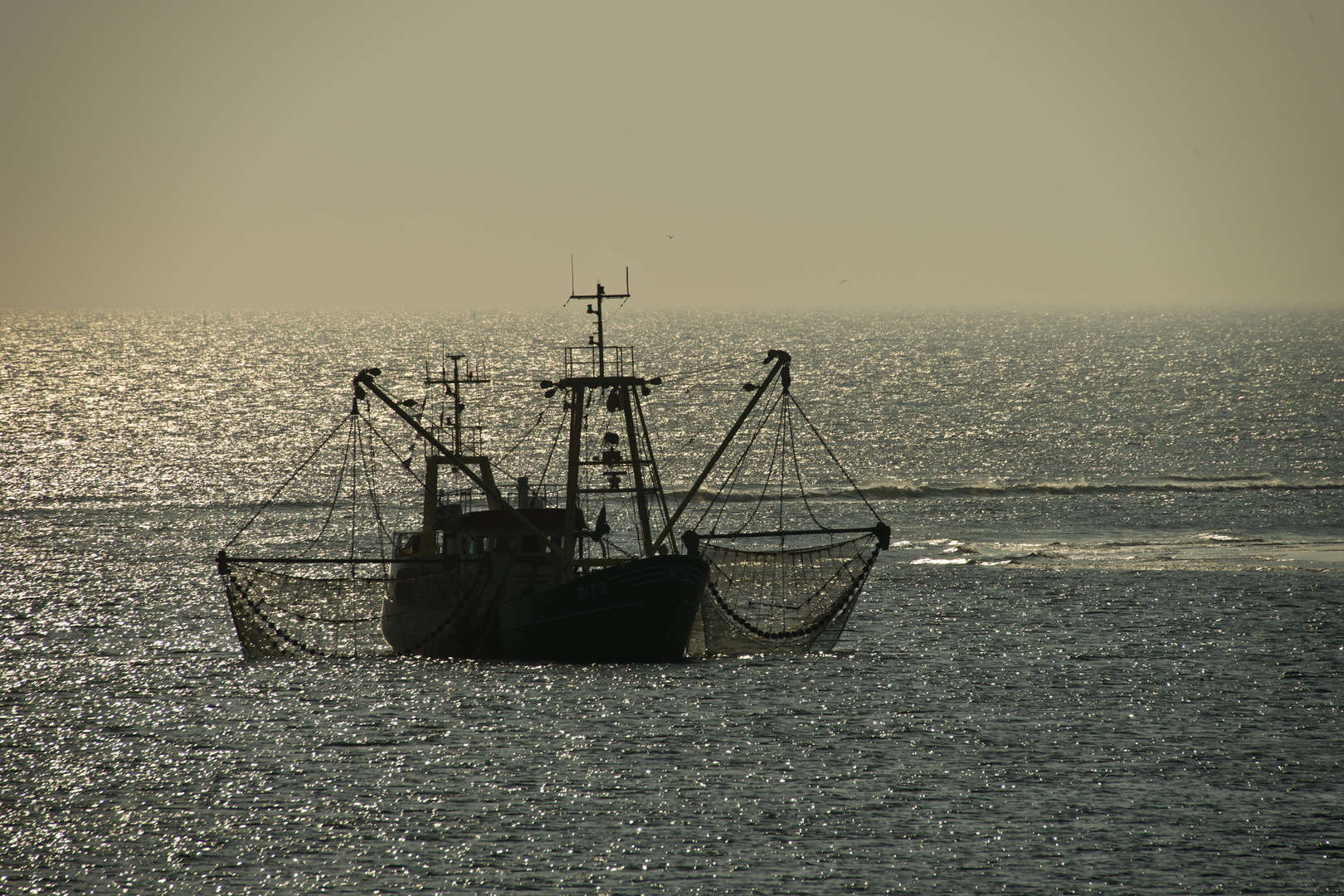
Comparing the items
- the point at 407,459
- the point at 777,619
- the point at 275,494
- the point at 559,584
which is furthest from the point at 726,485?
A: the point at 559,584

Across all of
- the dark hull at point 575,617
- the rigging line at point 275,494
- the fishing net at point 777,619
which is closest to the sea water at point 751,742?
the dark hull at point 575,617

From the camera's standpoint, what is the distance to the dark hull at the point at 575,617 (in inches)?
1505

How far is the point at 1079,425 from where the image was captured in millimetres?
131500

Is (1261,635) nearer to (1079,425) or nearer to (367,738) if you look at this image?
(367,738)

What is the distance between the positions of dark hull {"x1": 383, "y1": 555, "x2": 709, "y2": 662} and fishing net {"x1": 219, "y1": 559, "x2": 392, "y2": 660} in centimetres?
247

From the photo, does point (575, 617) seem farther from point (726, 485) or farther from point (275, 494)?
point (275, 494)

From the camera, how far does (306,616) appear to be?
51.2 metres

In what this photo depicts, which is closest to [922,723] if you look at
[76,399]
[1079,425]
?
[1079,425]

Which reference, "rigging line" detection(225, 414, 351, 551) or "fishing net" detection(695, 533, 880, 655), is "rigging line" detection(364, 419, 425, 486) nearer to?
"rigging line" detection(225, 414, 351, 551)

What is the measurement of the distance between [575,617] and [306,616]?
53.6 ft

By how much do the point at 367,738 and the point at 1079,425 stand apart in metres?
110

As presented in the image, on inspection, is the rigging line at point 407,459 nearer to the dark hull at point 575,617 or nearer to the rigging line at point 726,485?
the dark hull at point 575,617

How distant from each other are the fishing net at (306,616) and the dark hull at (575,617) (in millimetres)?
2467

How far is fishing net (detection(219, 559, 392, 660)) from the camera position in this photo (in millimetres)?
42625
